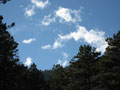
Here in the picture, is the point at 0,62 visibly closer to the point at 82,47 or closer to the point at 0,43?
the point at 0,43

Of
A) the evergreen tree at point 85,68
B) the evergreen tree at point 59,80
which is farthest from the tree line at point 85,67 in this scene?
the evergreen tree at point 59,80

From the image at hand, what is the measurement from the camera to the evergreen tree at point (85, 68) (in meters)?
25.1

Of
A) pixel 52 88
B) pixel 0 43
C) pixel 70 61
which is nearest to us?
pixel 0 43

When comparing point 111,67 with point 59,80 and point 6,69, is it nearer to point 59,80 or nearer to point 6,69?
point 6,69

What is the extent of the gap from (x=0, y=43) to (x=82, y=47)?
12.8m

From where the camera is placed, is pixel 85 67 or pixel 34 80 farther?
pixel 34 80

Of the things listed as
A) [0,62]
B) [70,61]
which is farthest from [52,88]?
[0,62]

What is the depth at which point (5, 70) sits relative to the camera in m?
22.0

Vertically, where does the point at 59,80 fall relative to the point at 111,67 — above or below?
above

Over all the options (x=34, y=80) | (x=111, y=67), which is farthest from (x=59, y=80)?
(x=111, y=67)

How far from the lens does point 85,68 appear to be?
25547 millimetres

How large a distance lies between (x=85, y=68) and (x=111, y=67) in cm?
378

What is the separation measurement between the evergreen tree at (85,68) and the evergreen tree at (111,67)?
72.1 inches

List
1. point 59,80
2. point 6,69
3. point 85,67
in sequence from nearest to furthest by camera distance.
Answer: point 6,69 < point 85,67 < point 59,80
